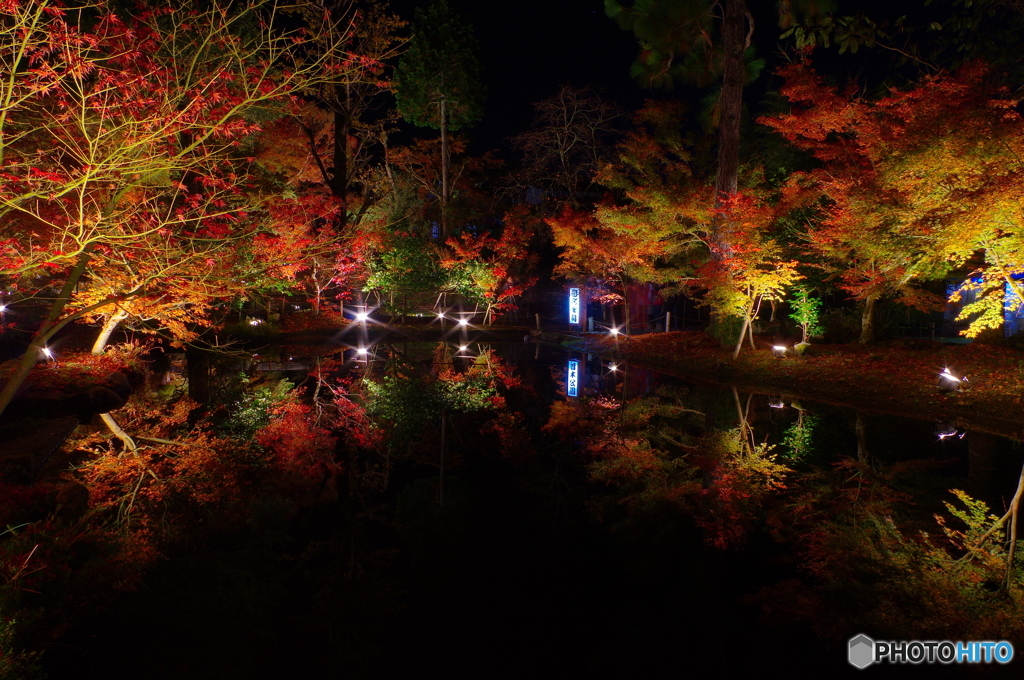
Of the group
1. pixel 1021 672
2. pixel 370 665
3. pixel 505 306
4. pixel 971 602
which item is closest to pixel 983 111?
pixel 971 602

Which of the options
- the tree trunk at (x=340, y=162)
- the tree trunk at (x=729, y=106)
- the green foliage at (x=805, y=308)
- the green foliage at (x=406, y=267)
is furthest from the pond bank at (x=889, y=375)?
the tree trunk at (x=340, y=162)

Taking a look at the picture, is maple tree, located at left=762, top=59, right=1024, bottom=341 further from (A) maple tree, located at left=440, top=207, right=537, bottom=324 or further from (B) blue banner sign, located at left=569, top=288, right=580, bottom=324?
(A) maple tree, located at left=440, top=207, right=537, bottom=324

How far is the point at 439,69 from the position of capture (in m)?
24.3

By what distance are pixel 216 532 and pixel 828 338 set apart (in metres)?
16.5

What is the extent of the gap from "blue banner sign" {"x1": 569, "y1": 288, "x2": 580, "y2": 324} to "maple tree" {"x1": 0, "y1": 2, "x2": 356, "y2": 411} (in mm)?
15356

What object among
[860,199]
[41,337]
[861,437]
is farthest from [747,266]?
[41,337]

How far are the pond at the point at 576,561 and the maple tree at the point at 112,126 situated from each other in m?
3.02

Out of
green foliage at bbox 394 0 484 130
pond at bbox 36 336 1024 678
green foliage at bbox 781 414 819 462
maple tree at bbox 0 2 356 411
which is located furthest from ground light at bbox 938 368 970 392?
green foliage at bbox 394 0 484 130

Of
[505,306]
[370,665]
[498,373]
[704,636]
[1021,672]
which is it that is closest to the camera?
[1021,672]

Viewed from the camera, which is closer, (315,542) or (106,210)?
(106,210)

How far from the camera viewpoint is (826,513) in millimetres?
6395

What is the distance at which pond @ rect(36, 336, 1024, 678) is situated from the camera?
163 inches

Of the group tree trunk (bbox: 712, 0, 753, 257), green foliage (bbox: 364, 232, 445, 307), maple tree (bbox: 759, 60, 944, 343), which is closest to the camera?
maple tree (bbox: 759, 60, 944, 343)

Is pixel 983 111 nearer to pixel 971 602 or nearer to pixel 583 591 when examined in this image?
pixel 971 602
